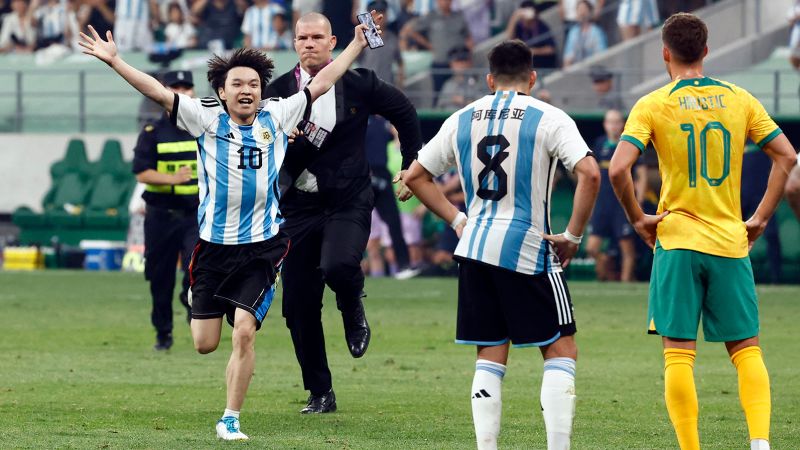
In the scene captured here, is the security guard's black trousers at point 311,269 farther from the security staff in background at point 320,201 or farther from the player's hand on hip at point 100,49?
the player's hand on hip at point 100,49

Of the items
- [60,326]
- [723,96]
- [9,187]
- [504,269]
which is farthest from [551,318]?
[9,187]

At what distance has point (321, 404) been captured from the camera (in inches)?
370

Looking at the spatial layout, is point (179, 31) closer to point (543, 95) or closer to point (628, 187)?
point (543, 95)

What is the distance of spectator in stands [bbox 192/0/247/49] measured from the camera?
94.2 feet

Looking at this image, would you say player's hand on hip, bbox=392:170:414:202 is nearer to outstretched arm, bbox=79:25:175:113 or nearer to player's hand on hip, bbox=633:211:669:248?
player's hand on hip, bbox=633:211:669:248

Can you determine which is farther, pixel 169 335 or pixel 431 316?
pixel 431 316

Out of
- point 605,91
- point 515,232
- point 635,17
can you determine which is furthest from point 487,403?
point 635,17

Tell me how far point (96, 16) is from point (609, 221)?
12977 millimetres

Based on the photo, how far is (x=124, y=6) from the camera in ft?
99.0

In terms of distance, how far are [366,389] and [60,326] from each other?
5.44 meters

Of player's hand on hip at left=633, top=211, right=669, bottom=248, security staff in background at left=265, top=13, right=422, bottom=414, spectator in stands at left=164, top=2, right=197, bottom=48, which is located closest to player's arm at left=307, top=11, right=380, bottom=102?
security staff in background at left=265, top=13, right=422, bottom=414

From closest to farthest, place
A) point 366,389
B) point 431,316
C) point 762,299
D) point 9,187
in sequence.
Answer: point 366,389
point 431,316
point 762,299
point 9,187

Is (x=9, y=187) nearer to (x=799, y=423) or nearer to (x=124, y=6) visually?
Answer: (x=124, y=6)

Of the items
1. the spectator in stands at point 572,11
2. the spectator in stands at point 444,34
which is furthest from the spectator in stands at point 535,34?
the spectator in stands at point 444,34
